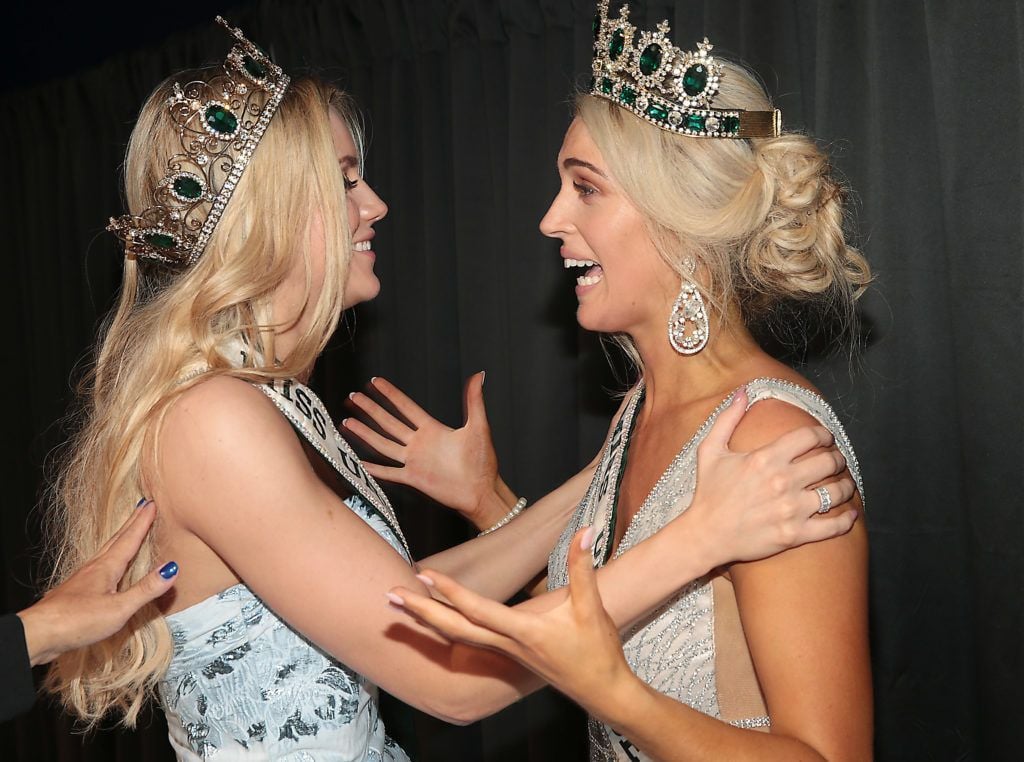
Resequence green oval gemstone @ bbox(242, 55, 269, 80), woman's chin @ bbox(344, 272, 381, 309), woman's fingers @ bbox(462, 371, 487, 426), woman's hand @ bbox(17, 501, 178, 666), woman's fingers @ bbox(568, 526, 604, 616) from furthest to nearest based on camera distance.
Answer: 1. woman's fingers @ bbox(462, 371, 487, 426)
2. woman's chin @ bbox(344, 272, 381, 309)
3. green oval gemstone @ bbox(242, 55, 269, 80)
4. woman's hand @ bbox(17, 501, 178, 666)
5. woman's fingers @ bbox(568, 526, 604, 616)

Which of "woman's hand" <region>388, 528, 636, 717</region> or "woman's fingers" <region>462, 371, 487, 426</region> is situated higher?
"woman's fingers" <region>462, 371, 487, 426</region>

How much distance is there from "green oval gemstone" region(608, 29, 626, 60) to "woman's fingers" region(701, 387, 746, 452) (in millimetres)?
608

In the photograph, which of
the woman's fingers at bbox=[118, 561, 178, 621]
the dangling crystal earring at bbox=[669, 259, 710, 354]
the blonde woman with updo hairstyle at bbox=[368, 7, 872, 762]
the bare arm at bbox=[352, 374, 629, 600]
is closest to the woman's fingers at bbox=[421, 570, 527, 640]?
the blonde woman with updo hairstyle at bbox=[368, 7, 872, 762]

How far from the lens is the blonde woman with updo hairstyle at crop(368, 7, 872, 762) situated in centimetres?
127

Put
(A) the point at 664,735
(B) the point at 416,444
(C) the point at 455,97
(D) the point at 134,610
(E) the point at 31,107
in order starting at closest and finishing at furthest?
(A) the point at 664,735 < (D) the point at 134,610 < (B) the point at 416,444 < (C) the point at 455,97 < (E) the point at 31,107

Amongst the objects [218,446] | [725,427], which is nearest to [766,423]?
[725,427]

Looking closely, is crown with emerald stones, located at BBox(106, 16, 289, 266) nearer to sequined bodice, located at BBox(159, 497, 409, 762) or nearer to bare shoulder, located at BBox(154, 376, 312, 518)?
bare shoulder, located at BBox(154, 376, 312, 518)

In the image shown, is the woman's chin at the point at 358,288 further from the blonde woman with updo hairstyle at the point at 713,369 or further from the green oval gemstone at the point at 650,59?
the green oval gemstone at the point at 650,59

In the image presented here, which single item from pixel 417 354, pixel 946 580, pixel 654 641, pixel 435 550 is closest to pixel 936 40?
pixel 946 580

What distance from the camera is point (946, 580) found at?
1.92 meters

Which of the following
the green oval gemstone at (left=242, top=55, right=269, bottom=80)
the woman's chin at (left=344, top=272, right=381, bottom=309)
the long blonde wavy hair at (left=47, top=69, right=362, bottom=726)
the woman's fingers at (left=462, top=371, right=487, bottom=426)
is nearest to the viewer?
the long blonde wavy hair at (left=47, top=69, right=362, bottom=726)

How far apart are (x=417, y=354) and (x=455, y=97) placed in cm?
68

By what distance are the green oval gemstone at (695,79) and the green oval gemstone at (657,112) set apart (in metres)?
0.04

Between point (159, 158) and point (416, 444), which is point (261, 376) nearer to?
point (159, 158)
